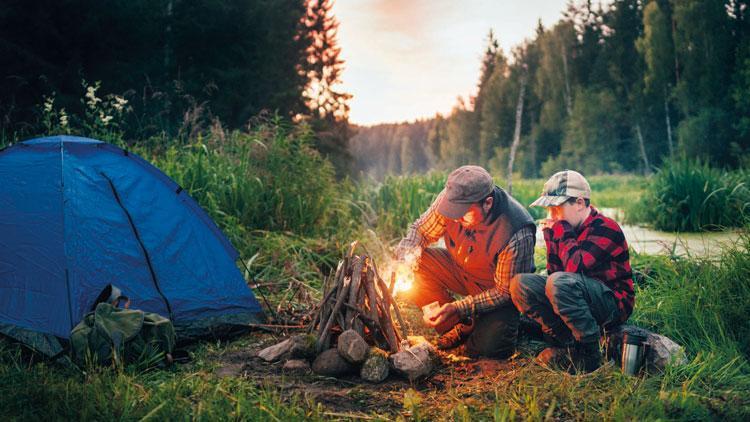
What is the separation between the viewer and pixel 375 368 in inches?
128

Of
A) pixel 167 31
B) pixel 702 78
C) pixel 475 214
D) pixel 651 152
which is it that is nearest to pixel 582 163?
pixel 651 152

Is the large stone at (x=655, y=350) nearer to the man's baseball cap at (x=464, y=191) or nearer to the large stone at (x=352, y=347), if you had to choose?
the man's baseball cap at (x=464, y=191)

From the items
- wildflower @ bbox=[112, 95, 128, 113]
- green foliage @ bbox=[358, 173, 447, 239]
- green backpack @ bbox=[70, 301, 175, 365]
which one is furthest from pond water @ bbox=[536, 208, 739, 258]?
wildflower @ bbox=[112, 95, 128, 113]

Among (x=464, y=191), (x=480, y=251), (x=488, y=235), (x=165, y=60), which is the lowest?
(x=480, y=251)

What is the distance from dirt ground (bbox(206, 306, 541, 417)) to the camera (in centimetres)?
291

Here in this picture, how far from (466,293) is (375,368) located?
1.20 meters

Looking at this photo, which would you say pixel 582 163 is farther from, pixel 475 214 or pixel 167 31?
pixel 475 214

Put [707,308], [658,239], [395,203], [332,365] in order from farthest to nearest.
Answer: [395,203], [658,239], [707,308], [332,365]

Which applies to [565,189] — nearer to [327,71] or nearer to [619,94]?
[327,71]

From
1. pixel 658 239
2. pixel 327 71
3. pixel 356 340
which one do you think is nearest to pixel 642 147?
pixel 327 71

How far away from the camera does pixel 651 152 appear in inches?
1431

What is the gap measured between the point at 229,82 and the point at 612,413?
17.3 metres

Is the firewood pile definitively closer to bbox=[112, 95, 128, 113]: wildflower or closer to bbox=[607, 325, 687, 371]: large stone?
bbox=[607, 325, 687, 371]: large stone

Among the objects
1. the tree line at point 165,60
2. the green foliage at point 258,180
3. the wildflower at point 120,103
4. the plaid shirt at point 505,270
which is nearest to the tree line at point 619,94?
the tree line at point 165,60
